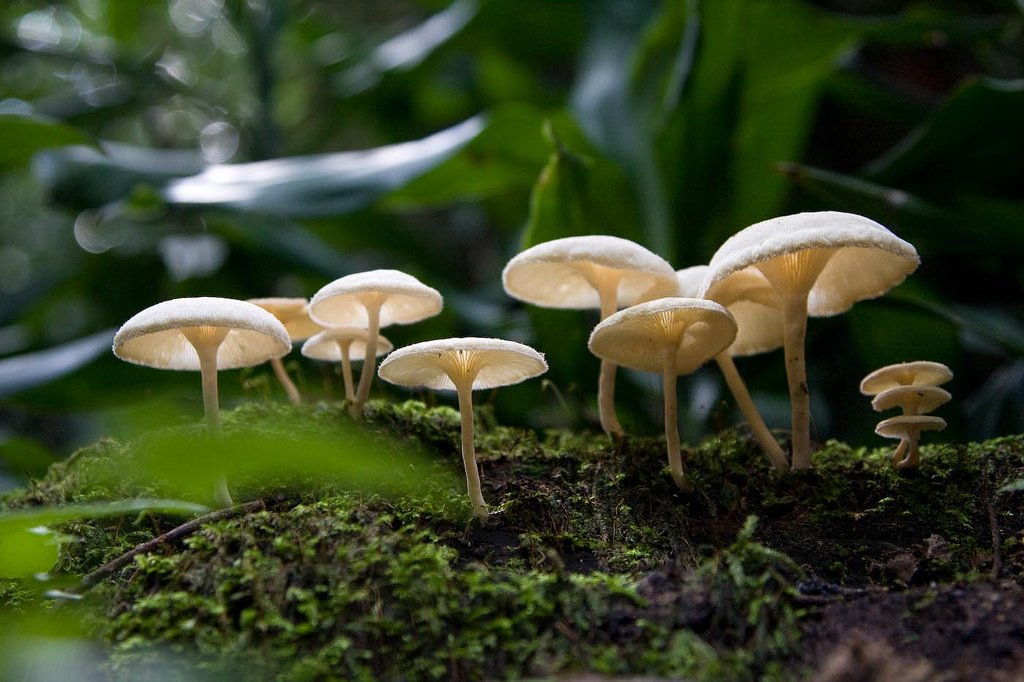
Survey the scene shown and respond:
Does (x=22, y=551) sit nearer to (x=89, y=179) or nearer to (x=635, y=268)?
(x=635, y=268)

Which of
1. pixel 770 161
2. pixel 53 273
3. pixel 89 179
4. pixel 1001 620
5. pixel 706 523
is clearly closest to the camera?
pixel 1001 620

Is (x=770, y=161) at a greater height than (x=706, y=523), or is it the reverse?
(x=770, y=161)

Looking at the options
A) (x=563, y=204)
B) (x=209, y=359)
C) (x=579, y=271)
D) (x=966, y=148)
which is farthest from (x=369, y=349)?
(x=966, y=148)

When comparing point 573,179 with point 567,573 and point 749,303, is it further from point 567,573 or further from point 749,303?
point 567,573

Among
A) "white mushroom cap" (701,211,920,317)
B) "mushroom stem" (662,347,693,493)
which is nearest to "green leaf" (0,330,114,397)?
"mushroom stem" (662,347,693,493)

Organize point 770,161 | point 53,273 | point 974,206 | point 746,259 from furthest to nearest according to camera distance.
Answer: point 53,273, point 770,161, point 974,206, point 746,259

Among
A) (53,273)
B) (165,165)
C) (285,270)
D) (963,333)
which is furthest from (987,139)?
(53,273)

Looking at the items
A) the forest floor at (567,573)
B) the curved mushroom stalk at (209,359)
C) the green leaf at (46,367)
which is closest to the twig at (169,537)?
the forest floor at (567,573)
